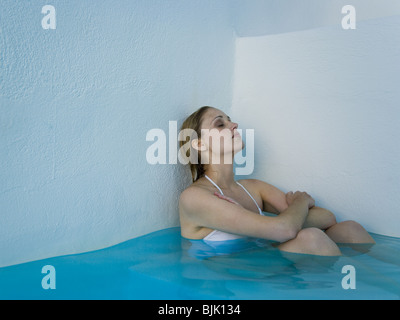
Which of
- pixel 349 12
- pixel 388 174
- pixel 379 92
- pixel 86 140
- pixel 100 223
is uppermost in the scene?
pixel 349 12

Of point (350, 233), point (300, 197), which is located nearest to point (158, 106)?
point (300, 197)

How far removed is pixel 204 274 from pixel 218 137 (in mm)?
811

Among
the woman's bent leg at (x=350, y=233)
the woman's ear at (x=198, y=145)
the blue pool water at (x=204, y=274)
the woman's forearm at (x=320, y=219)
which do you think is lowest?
the blue pool water at (x=204, y=274)

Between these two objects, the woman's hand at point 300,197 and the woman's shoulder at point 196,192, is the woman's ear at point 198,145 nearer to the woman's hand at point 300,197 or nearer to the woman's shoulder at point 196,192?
the woman's shoulder at point 196,192

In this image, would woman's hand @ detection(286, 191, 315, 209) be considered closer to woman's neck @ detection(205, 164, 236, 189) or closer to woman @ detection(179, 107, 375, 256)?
woman @ detection(179, 107, 375, 256)

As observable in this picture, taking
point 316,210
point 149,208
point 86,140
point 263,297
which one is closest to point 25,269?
point 86,140

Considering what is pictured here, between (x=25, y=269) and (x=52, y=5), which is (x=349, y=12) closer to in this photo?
(x=52, y=5)

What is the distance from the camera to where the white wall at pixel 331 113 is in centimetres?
220

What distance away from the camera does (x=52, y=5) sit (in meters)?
1.62

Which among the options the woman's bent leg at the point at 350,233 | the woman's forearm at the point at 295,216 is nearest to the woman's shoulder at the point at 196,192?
the woman's forearm at the point at 295,216

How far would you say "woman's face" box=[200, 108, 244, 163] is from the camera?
2166 millimetres

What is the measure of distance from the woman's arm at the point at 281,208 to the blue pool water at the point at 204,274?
0.23 m

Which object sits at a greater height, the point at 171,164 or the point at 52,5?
the point at 52,5
